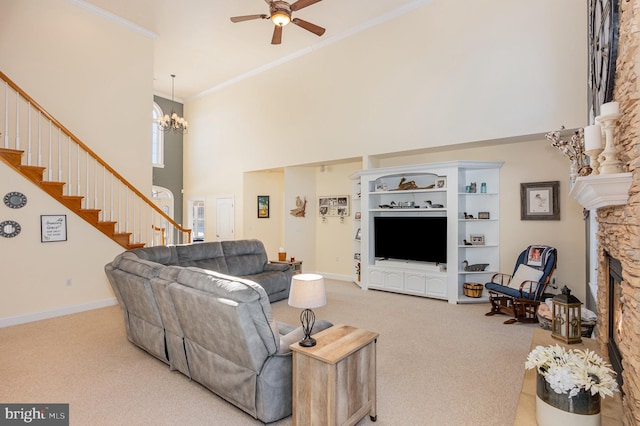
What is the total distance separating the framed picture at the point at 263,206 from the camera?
9250mm

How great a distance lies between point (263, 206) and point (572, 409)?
8192mm

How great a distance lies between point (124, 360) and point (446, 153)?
578 cm

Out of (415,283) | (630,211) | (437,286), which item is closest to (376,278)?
(415,283)

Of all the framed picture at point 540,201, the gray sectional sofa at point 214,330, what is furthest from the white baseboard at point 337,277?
the gray sectional sofa at point 214,330

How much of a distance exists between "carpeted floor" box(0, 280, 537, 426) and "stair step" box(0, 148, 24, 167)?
2221mm

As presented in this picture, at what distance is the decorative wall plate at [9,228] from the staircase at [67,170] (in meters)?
0.59

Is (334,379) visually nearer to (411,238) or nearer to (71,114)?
(411,238)

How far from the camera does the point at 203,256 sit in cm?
560

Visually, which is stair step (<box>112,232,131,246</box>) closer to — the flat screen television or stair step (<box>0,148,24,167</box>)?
stair step (<box>0,148,24,167</box>)

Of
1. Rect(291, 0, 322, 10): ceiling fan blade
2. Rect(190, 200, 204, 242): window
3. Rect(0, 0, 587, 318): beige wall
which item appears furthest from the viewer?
Rect(190, 200, 204, 242): window

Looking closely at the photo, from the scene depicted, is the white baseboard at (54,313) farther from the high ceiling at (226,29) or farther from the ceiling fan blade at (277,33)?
the high ceiling at (226,29)

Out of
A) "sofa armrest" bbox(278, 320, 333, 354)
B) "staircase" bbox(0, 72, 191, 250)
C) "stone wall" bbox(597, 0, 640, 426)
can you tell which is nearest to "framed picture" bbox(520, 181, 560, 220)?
"stone wall" bbox(597, 0, 640, 426)

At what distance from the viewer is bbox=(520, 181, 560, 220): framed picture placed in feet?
17.1

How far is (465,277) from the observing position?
5.90m
